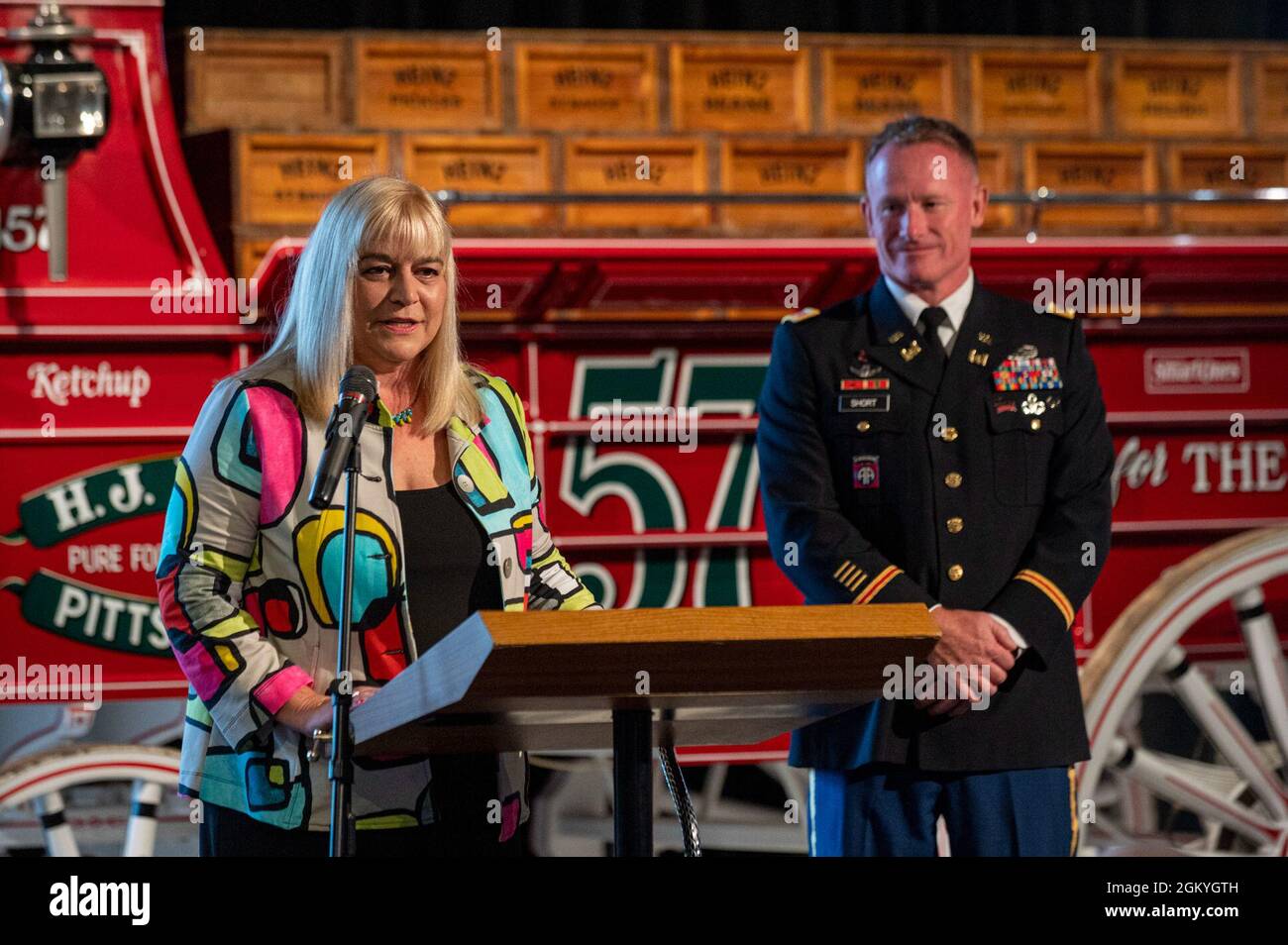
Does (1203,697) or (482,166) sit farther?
(482,166)

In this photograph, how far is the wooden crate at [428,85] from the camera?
4750 millimetres

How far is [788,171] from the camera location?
4.92 m

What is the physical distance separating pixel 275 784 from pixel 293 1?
3.81 meters

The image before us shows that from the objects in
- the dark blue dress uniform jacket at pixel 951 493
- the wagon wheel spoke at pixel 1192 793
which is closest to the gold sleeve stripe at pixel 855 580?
the dark blue dress uniform jacket at pixel 951 493

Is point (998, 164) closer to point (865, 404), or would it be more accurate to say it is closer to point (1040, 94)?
point (1040, 94)

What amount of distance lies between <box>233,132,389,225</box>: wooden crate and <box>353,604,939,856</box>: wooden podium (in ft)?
9.32

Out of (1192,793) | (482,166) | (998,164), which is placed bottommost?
(1192,793)

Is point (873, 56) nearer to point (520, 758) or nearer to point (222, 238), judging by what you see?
point (222, 238)

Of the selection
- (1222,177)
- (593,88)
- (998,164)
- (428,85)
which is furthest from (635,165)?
(1222,177)

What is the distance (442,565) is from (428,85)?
294 centimetres

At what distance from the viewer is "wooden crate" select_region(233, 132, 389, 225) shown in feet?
14.8

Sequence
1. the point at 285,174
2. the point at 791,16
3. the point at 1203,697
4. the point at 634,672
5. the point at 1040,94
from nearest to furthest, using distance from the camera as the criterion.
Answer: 1. the point at 634,672
2. the point at 1203,697
3. the point at 285,174
4. the point at 1040,94
5. the point at 791,16

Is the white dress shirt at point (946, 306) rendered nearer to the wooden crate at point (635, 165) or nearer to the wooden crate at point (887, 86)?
the wooden crate at point (635, 165)

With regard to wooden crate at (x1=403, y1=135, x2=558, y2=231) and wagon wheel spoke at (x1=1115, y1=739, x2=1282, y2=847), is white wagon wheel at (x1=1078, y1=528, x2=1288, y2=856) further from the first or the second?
wooden crate at (x1=403, y1=135, x2=558, y2=231)
